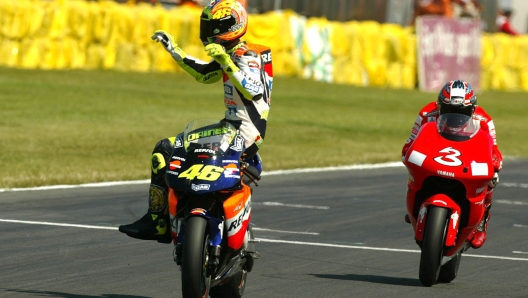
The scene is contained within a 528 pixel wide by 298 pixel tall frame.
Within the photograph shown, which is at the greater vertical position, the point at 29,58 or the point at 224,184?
the point at 224,184

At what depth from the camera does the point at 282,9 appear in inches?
1313

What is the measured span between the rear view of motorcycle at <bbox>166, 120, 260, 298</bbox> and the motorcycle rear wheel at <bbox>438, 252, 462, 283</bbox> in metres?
2.03

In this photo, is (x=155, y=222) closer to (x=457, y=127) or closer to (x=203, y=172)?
(x=203, y=172)

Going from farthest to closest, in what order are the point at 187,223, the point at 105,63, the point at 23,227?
1. the point at 105,63
2. the point at 23,227
3. the point at 187,223

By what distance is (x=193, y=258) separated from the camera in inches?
241

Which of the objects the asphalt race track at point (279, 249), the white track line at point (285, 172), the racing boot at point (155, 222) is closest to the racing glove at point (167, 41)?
the racing boot at point (155, 222)

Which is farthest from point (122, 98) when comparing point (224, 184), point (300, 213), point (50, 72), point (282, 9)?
point (224, 184)

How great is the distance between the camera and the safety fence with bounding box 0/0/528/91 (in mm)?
24156

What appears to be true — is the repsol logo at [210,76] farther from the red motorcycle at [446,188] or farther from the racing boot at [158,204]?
the red motorcycle at [446,188]

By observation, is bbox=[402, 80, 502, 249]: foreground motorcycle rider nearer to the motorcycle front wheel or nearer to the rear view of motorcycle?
the rear view of motorcycle

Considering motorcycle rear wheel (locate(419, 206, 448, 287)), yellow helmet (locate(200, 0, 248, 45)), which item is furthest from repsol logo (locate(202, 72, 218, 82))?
motorcycle rear wheel (locate(419, 206, 448, 287))

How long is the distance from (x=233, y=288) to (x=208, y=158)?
0.94m

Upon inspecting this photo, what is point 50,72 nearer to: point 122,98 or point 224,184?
point 122,98

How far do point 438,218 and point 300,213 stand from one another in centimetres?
413
